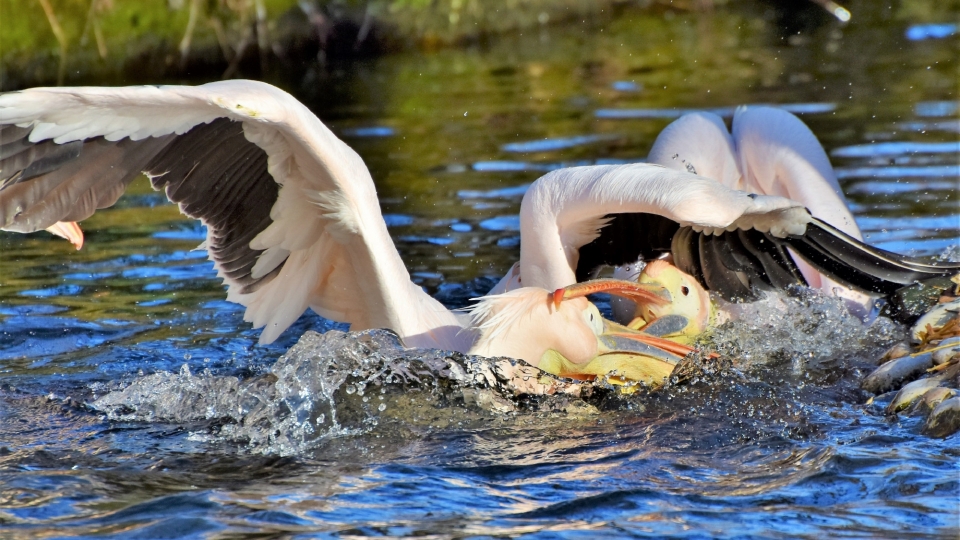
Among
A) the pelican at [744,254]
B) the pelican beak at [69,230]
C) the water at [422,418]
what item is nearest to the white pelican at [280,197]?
the pelican beak at [69,230]

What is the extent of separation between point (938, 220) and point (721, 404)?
3228mm

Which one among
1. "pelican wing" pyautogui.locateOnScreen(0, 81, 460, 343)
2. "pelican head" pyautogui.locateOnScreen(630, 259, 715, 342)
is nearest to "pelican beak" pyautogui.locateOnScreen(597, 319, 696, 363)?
"pelican head" pyautogui.locateOnScreen(630, 259, 715, 342)

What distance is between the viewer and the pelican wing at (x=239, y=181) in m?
3.79

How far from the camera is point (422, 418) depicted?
4258 millimetres

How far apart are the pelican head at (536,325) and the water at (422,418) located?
5.0 inches

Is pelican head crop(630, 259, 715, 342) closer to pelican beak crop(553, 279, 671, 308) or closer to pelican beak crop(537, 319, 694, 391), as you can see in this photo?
pelican beak crop(553, 279, 671, 308)

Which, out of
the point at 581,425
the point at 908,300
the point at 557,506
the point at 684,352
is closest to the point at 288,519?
the point at 557,506

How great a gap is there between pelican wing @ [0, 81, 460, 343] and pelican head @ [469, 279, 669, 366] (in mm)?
344

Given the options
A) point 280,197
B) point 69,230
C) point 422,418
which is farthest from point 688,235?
point 69,230

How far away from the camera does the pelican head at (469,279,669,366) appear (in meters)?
4.36

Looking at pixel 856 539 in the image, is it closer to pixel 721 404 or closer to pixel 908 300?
pixel 721 404

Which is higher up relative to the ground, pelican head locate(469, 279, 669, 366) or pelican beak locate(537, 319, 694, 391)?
pelican head locate(469, 279, 669, 366)

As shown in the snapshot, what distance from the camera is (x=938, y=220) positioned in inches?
270

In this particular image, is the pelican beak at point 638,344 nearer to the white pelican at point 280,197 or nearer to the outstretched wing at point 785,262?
the white pelican at point 280,197
